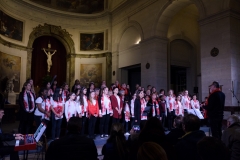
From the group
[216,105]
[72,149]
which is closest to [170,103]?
[216,105]

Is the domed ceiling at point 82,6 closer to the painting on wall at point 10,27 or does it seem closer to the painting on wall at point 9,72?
the painting on wall at point 10,27

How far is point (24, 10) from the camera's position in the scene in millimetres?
15672

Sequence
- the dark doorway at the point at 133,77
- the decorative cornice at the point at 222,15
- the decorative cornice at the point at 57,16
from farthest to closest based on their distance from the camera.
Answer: the dark doorway at the point at 133,77 → the decorative cornice at the point at 57,16 → the decorative cornice at the point at 222,15

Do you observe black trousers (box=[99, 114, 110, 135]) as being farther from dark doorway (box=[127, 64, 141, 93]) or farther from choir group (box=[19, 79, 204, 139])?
dark doorway (box=[127, 64, 141, 93])

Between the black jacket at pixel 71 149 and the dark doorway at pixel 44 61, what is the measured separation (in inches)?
598

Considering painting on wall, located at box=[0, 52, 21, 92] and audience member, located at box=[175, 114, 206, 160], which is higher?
painting on wall, located at box=[0, 52, 21, 92]

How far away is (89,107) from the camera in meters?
7.12

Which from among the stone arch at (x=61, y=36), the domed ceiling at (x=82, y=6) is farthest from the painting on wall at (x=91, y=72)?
the domed ceiling at (x=82, y=6)

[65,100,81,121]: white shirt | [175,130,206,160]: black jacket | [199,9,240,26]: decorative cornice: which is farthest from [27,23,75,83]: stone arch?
[175,130,206,160]: black jacket

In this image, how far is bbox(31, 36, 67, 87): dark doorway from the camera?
56.5 feet

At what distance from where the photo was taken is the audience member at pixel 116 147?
2623 mm

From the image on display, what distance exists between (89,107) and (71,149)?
4720 millimetres

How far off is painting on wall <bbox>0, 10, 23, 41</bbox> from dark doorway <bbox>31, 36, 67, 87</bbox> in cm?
209

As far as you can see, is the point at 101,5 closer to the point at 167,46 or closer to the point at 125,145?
the point at 167,46
